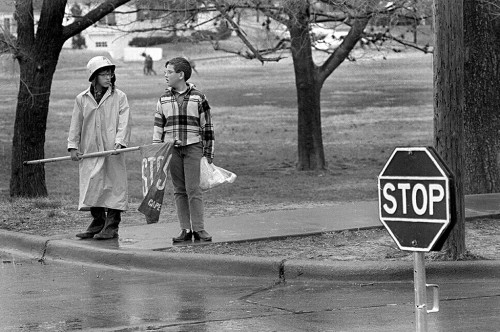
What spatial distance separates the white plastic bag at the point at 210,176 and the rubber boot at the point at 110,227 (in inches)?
40.8

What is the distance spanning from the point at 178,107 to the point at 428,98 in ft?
98.2

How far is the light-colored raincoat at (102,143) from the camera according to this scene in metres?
10.2

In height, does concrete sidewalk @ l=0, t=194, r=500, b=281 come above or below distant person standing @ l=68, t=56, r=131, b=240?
below

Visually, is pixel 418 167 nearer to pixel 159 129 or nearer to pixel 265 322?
pixel 265 322

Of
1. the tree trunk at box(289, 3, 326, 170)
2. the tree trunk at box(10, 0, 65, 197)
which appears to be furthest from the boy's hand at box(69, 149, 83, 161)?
the tree trunk at box(289, 3, 326, 170)

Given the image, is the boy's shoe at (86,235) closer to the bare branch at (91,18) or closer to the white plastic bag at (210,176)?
the white plastic bag at (210,176)

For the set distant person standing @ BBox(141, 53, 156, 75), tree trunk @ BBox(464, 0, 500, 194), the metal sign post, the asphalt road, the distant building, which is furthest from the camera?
distant person standing @ BBox(141, 53, 156, 75)

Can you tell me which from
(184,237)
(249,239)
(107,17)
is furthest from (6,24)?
(107,17)

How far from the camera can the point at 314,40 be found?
65.9 feet

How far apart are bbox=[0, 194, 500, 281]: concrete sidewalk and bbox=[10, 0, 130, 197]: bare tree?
13.9ft

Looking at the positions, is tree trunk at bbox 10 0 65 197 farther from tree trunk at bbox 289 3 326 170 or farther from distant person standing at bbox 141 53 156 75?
distant person standing at bbox 141 53 156 75

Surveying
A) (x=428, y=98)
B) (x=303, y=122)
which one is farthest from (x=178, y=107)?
(x=428, y=98)

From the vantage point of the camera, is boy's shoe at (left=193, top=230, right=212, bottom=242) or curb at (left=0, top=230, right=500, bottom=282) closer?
curb at (left=0, top=230, right=500, bottom=282)

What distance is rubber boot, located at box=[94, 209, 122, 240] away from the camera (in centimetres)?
1033
